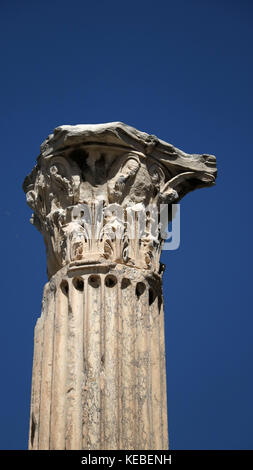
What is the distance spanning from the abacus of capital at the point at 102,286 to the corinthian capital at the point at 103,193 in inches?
0.7

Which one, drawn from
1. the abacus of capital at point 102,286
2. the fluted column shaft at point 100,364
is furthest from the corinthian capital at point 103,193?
the fluted column shaft at point 100,364

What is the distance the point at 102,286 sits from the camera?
44.3 feet

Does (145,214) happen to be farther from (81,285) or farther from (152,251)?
(81,285)

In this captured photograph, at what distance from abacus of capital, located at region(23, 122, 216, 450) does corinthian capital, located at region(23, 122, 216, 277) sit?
0.7 inches

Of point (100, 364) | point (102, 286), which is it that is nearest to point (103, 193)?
point (102, 286)

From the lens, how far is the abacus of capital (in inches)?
499

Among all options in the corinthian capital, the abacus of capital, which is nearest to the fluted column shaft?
the abacus of capital

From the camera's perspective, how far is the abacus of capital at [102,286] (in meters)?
12.7

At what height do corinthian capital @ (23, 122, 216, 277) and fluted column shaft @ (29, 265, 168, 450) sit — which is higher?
corinthian capital @ (23, 122, 216, 277)

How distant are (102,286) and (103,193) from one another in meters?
1.80

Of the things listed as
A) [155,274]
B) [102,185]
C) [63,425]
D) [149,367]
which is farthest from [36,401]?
[102,185]

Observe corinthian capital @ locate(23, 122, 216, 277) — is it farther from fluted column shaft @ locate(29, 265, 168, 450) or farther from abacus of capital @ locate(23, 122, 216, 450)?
fluted column shaft @ locate(29, 265, 168, 450)

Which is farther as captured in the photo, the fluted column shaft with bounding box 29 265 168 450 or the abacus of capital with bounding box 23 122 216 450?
the abacus of capital with bounding box 23 122 216 450

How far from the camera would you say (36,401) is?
1348 cm
